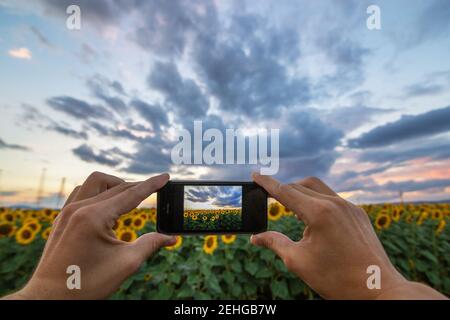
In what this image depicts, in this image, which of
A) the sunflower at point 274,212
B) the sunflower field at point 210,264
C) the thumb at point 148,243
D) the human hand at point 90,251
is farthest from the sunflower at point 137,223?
the human hand at point 90,251

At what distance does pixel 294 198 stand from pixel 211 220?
671mm

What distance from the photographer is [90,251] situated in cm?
153

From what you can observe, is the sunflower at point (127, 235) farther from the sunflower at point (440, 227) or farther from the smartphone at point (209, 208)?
the sunflower at point (440, 227)

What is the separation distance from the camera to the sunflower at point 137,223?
463 cm

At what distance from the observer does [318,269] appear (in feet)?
5.27

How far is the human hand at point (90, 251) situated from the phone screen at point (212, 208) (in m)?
0.40

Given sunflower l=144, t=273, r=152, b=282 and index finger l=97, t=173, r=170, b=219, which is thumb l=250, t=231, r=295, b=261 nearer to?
index finger l=97, t=173, r=170, b=219

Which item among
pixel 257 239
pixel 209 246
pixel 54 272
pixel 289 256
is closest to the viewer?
pixel 54 272

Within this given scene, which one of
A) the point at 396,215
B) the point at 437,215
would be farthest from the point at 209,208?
the point at 437,215

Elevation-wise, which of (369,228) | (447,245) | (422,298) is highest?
(369,228)

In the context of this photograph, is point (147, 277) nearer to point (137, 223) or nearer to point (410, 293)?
point (137, 223)
